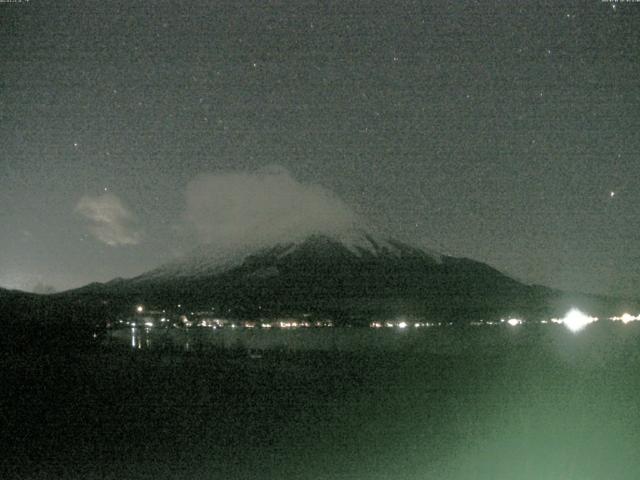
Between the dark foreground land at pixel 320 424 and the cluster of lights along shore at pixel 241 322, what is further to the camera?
the cluster of lights along shore at pixel 241 322

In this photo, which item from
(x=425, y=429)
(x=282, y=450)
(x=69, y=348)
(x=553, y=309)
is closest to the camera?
(x=282, y=450)

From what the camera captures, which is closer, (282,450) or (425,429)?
(282,450)

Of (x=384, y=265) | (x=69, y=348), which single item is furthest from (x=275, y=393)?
(x=384, y=265)

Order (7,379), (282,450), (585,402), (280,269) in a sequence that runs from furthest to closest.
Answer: (280,269) → (7,379) → (585,402) → (282,450)

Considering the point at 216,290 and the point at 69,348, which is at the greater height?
the point at 216,290

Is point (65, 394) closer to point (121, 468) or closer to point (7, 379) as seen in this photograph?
point (7, 379)

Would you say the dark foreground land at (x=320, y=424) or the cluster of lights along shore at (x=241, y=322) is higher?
the cluster of lights along shore at (x=241, y=322)

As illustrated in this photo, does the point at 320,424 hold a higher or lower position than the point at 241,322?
lower

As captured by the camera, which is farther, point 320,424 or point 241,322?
point 241,322
